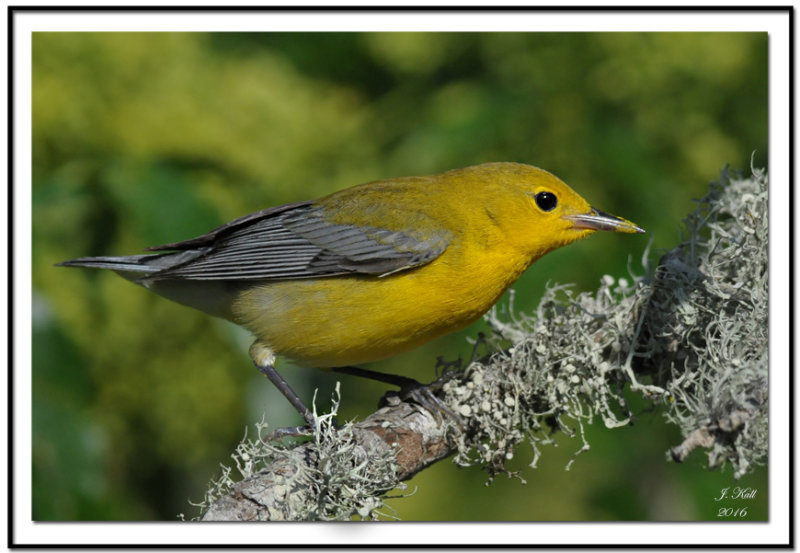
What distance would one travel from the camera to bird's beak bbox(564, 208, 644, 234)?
3930mm

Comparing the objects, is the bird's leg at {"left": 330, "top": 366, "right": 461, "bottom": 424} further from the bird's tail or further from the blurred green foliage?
the bird's tail

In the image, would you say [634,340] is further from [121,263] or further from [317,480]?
[121,263]

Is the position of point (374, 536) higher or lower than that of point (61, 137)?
lower

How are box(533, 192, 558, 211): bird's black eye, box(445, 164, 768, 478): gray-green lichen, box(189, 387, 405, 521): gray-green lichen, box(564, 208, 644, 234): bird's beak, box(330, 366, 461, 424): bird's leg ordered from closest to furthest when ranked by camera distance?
1. box(189, 387, 405, 521): gray-green lichen
2. box(445, 164, 768, 478): gray-green lichen
3. box(330, 366, 461, 424): bird's leg
4. box(564, 208, 644, 234): bird's beak
5. box(533, 192, 558, 211): bird's black eye

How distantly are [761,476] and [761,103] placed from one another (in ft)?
6.71

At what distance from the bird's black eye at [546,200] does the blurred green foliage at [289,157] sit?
0.34 meters

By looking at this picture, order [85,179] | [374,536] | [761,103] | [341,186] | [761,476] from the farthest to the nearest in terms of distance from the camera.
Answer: [341,186], [761,103], [85,179], [761,476], [374,536]

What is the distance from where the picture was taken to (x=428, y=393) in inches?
153

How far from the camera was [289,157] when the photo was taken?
483 centimetres

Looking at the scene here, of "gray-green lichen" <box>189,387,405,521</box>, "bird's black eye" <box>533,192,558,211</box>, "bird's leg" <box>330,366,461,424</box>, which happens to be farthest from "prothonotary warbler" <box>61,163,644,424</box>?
"gray-green lichen" <box>189,387,405,521</box>

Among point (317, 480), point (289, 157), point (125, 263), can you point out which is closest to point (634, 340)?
point (317, 480)

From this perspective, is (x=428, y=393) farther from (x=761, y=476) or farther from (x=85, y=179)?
(x=85, y=179)

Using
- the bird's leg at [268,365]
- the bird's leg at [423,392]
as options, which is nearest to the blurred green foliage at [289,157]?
the bird's leg at [268,365]
